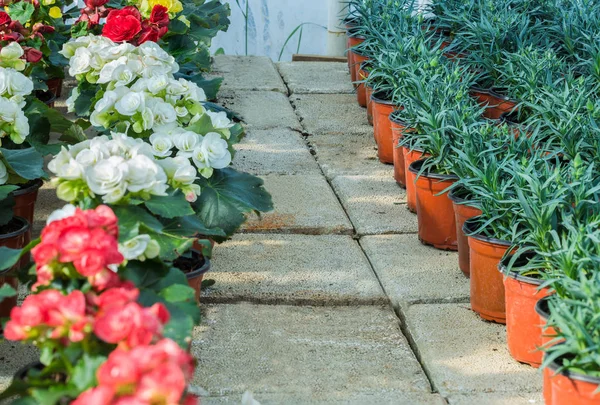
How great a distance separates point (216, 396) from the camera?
2.63m

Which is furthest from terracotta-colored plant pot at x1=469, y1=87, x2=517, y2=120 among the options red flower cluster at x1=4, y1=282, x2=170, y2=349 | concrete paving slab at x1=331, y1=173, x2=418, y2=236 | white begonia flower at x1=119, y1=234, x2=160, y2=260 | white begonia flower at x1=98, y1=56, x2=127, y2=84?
red flower cluster at x1=4, y1=282, x2=170, y2=349

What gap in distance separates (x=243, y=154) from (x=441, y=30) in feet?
5.77

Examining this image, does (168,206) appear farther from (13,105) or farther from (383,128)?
(383,128)

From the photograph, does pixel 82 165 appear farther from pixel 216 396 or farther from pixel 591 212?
pixel 591 212

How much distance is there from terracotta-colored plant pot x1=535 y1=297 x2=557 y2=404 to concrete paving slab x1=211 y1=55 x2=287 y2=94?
3.80m

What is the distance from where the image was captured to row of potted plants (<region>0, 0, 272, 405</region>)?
63.9 inches

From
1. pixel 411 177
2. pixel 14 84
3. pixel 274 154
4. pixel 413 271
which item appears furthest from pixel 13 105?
pixel 274 154

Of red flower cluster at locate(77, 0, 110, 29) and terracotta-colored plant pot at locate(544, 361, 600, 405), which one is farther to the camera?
red flower cluster at locate(77, 0, 110, 29)

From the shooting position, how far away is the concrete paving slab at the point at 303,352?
2710 mm

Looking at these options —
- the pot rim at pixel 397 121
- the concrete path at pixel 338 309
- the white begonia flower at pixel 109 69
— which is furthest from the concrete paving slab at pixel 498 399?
the pot rim at pixel 397 121

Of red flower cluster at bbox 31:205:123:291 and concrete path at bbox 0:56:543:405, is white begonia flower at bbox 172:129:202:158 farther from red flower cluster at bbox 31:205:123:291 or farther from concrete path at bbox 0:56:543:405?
red flower cluster at bbox 31:205:123:291

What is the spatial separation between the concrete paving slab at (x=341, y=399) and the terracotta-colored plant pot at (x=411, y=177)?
55.7 inches

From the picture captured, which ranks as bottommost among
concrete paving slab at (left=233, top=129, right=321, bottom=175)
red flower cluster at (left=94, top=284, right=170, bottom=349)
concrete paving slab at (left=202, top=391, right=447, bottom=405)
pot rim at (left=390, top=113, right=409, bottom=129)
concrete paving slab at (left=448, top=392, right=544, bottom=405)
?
concrete paving slab at (left=233, top=129, right=321, bottom=175)

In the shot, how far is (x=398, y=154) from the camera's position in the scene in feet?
14.5
